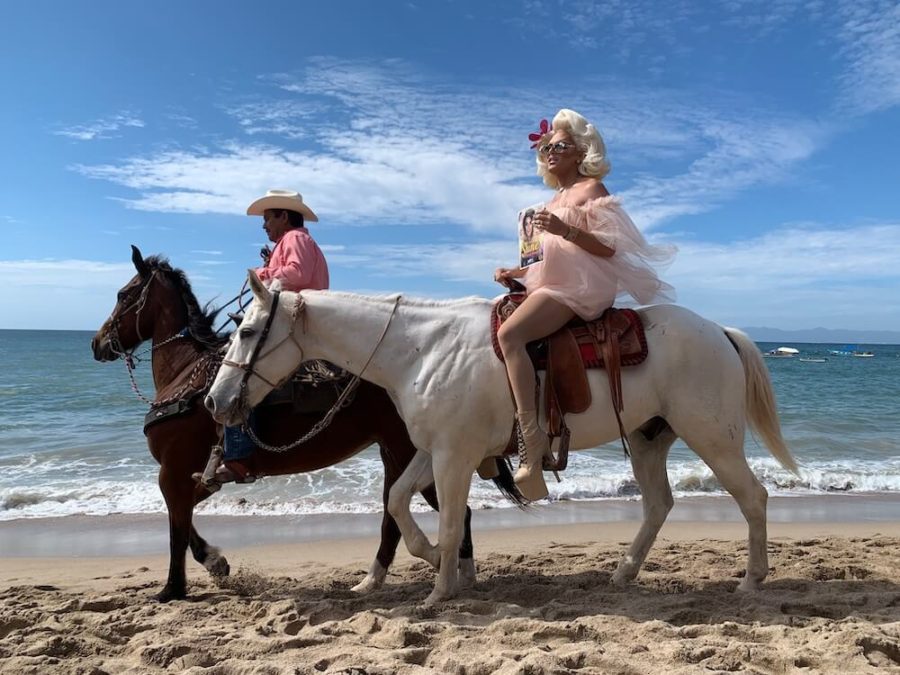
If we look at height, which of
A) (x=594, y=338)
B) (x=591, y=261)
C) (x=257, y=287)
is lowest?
(x=594, y=338)

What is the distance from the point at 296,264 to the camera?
416 centimetres

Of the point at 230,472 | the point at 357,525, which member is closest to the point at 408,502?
the point at 230,472

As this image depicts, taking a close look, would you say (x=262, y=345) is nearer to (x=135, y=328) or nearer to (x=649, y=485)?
(x=135, y=328)

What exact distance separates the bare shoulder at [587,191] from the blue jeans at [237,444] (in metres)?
2.26

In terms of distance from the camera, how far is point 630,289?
3756 mm

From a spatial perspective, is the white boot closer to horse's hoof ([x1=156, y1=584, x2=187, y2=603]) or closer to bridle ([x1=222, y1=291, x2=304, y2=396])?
bridle ([x1=222, y1=291, x2=304, y2=396])

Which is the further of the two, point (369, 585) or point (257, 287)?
point (369, 585)

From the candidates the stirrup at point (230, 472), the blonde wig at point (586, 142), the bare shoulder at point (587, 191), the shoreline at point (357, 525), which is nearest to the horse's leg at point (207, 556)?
the stirrup at point (230, 472)

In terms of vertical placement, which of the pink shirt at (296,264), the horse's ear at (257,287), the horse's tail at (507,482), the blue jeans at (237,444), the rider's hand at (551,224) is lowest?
the horse's tail at (507,482)

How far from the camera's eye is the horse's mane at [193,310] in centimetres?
437

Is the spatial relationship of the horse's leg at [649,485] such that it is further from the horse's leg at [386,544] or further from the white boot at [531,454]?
the horse's leg at [386,544]

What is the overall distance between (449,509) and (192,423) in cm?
169

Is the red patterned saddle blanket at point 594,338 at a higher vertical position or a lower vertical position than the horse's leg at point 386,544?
higher

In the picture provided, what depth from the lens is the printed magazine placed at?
3830 millimetres
